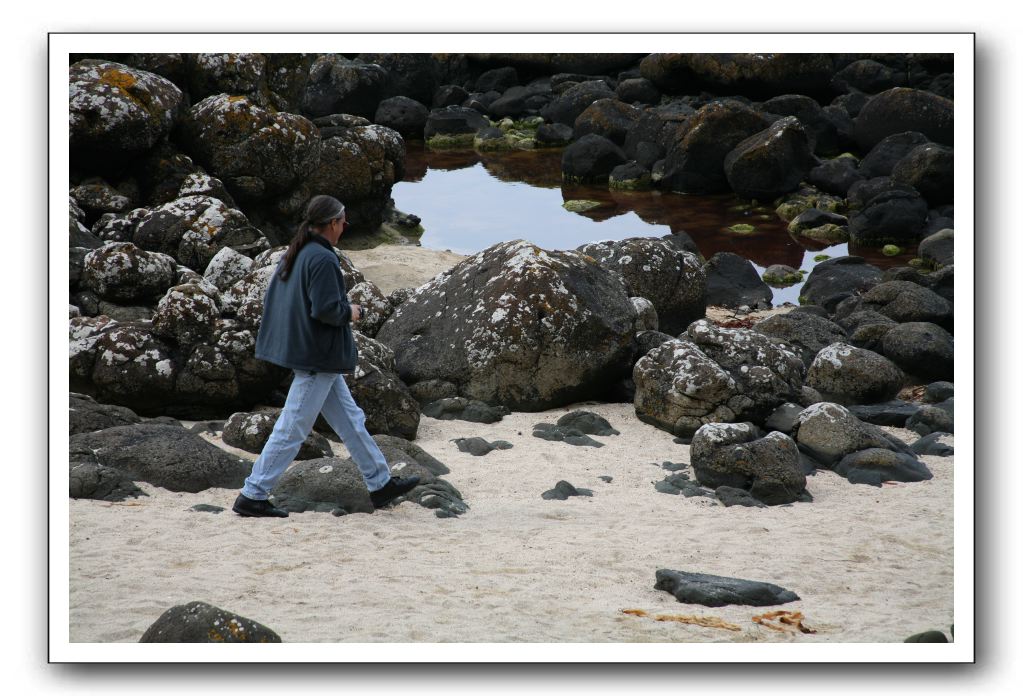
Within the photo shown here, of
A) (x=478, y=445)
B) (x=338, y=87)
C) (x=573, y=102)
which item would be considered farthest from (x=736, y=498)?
(x=573, y=102)

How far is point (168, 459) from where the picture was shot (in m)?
7.32

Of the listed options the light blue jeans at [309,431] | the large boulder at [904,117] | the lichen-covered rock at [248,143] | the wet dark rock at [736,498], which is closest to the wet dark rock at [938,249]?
the large boulder at [904,117]

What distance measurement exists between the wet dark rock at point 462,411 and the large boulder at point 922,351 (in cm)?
439

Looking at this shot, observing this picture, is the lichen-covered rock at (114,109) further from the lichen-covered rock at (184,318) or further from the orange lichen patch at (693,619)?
the orange lichen patch at (693,619)

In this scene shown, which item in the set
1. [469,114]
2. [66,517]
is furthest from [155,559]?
[469,114]

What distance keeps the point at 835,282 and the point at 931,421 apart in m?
6.79

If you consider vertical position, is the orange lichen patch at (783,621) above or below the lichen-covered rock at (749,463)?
below

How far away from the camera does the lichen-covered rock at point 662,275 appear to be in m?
13.0

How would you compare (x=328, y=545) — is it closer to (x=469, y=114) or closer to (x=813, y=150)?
(x=813, y=150)

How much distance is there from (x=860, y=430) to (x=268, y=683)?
5.41 metres

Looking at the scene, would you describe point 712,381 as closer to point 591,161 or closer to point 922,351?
point 922,351

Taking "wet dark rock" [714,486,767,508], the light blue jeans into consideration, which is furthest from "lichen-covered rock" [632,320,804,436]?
the light blue jeans

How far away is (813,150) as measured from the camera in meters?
27.7

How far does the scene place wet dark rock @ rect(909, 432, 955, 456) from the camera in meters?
8.82
